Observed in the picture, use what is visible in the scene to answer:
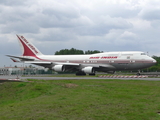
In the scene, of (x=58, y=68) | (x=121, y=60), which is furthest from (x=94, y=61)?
(x=58, y=68)

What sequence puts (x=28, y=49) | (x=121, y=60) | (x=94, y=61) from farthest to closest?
(x=28, y=49) < (x=94, y=61) < (x=121, y=60)

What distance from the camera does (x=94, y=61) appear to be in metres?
49.0

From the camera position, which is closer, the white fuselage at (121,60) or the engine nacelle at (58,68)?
the white fuselage at (121,60)

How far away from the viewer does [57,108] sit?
11.1m

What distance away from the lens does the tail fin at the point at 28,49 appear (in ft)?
188

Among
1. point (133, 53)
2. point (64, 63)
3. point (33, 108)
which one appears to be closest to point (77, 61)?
point (64, 63)

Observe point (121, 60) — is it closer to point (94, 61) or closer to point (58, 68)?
point (94, 61)

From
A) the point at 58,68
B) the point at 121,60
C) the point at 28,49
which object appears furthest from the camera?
the point at 28,49

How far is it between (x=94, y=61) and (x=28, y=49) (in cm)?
1691

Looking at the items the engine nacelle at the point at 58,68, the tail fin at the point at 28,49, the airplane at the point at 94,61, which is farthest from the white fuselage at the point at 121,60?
the tail fin at the point at 28,49

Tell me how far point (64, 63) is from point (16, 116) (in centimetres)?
4084

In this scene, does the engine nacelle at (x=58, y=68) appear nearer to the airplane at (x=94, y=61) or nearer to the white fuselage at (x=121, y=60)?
the airplane at (x=94, y=61)

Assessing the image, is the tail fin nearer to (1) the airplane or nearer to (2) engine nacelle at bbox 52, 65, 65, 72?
(1) the airplane

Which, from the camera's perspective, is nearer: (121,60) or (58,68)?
(121,60)
